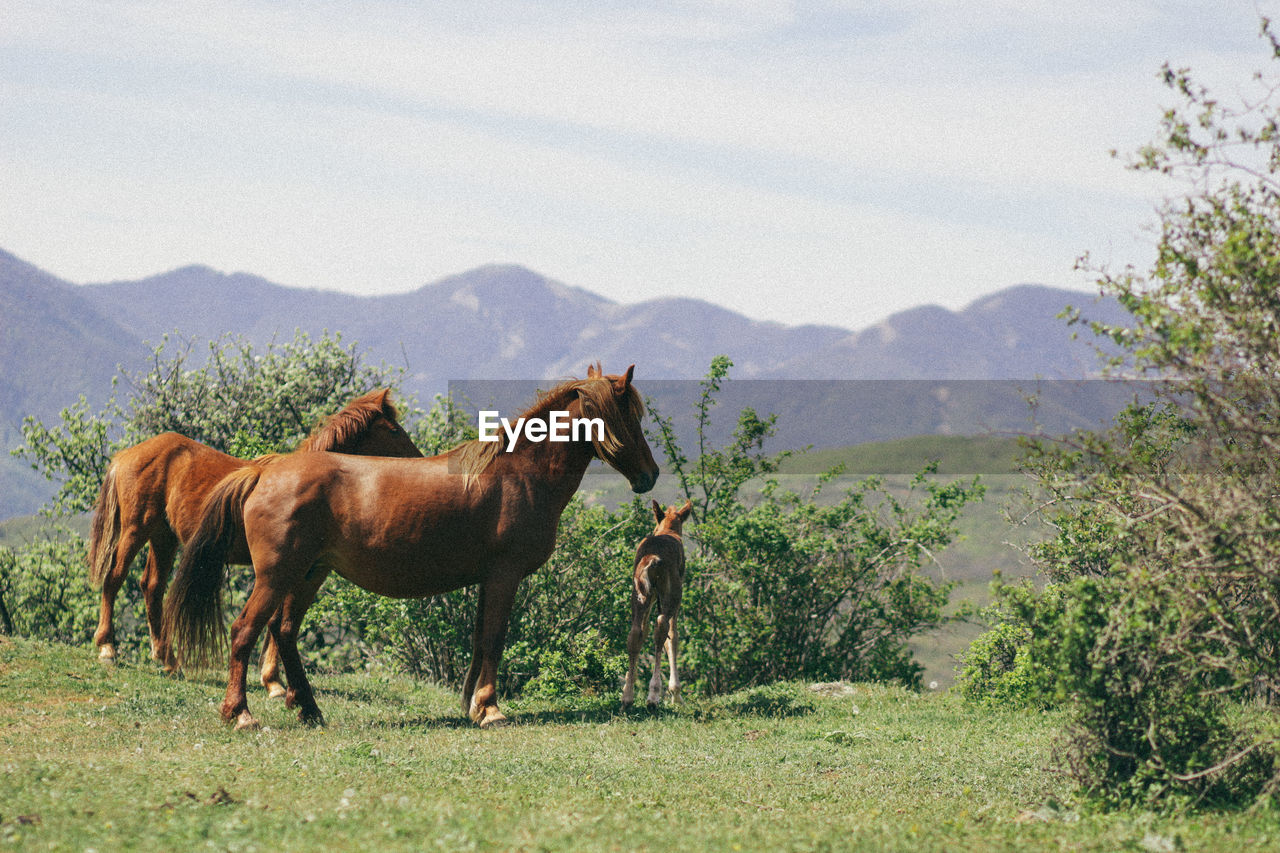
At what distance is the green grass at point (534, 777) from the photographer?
295 inches

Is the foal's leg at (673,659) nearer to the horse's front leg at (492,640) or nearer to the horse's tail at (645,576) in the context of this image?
the horse's tail at (645,576)

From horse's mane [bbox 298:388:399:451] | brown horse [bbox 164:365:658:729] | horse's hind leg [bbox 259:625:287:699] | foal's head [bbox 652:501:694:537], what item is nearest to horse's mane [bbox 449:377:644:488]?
brown horse [bbox 164:365:658:729]

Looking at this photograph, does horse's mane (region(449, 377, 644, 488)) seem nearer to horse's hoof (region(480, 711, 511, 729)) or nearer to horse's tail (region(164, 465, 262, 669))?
horse's tail (region(164, 465, 262, 669))

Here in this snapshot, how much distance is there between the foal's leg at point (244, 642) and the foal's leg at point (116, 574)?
5.16 m

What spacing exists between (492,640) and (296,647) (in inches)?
89.1

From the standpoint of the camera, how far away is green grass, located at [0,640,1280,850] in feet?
24.6

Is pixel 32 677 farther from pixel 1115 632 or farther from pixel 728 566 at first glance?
pixel 1115 632

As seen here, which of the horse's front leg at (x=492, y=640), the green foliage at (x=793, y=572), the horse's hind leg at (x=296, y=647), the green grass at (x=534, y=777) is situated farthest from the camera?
the green foliage at (x=793, y=572)

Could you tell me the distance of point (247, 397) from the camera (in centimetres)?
3459

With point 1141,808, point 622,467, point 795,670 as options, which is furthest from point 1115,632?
point 795,670

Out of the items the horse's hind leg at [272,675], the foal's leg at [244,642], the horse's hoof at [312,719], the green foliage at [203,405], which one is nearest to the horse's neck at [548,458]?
the foal's leg at [244,642]

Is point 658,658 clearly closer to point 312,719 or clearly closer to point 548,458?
point 548,458

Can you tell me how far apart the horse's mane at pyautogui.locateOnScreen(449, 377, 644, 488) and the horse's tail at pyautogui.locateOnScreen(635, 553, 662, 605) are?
2150 mm

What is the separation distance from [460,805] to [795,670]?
1322 cm
